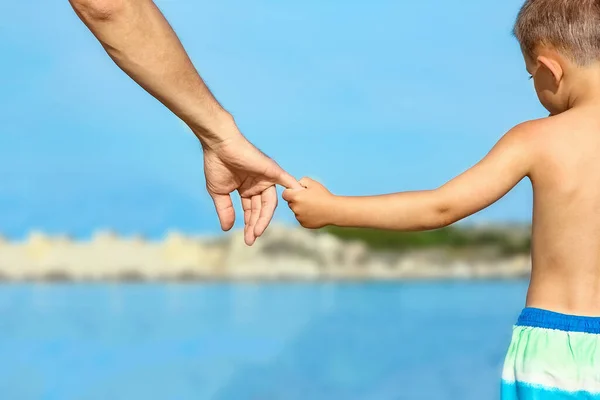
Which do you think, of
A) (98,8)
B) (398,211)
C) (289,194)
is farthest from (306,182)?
(98,8)

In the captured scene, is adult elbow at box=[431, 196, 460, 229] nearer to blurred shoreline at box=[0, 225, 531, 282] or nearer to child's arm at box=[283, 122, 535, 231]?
child's arm at box=[283, 122, 535, 231]

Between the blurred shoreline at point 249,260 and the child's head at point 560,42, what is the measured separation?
28.8 feet

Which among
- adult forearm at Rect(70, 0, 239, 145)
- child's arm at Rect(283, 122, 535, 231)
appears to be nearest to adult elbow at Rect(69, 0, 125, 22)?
adult forearm at Rect(70, 0, 239, 145)

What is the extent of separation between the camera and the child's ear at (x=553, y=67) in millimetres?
1836

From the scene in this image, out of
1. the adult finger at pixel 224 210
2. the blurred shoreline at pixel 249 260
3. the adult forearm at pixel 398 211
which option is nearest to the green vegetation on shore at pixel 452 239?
the blurred shoreline at pixel 249 260

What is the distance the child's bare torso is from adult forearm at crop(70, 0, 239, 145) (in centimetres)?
85

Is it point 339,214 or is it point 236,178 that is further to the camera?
point 236,178

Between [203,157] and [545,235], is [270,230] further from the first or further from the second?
[545,235]

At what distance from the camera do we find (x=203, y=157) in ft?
8.01

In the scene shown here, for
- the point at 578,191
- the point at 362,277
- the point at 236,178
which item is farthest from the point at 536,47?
the point at 362,277

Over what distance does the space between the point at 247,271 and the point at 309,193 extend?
28.8 feet

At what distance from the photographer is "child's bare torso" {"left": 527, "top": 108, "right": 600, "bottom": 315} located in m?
1.79

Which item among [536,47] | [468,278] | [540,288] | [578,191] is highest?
[468,278]

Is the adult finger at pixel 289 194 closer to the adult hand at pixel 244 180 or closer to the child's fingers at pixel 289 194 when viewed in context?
the child's fingers at pixel 289 194
